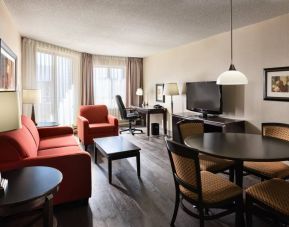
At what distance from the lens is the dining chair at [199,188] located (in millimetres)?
1737

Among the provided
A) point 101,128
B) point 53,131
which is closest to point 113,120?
point 101,128

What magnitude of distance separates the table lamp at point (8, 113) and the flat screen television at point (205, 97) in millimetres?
3584

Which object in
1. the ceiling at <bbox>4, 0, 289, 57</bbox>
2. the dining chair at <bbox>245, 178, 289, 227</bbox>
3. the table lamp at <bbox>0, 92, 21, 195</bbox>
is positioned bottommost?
the dining chair at <bbox>245, 178, 289, 227</bbox>

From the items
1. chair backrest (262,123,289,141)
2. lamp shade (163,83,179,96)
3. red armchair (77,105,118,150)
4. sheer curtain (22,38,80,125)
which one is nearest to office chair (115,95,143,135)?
red armchair (77,105,118,150)

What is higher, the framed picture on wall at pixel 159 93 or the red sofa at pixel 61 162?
the framed picture on wall at pixel 159 93

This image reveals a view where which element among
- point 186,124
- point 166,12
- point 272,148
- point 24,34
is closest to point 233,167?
point 272,148

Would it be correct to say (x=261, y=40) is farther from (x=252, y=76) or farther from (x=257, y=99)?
(x=257, y=99)

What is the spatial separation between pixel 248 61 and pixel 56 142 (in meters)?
3.52

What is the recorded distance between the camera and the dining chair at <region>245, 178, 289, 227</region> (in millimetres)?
1609

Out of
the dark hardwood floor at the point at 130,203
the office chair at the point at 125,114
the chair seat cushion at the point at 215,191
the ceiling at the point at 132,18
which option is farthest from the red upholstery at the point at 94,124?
the chair seat cushion at the point at 215,191

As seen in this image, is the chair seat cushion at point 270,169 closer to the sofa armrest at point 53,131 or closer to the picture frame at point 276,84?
the picture frame at point 276,84

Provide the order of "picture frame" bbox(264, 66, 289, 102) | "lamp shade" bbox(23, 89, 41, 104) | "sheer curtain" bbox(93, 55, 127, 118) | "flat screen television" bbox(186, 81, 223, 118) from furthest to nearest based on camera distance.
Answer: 1. "sheer curtain" bbox(93, 55, 127, 118)
2. "flat screen television" bbox(186, 81, 223, 118)
3. "lamp shade" bbox(23, 89, 41, 104)
4. "picture frame" bbox(264, 66, 289, 102)

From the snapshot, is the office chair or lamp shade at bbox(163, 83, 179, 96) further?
the office chair

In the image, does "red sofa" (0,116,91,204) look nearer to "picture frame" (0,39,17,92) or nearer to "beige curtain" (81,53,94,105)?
"picture frame" (0,39,17,92)
